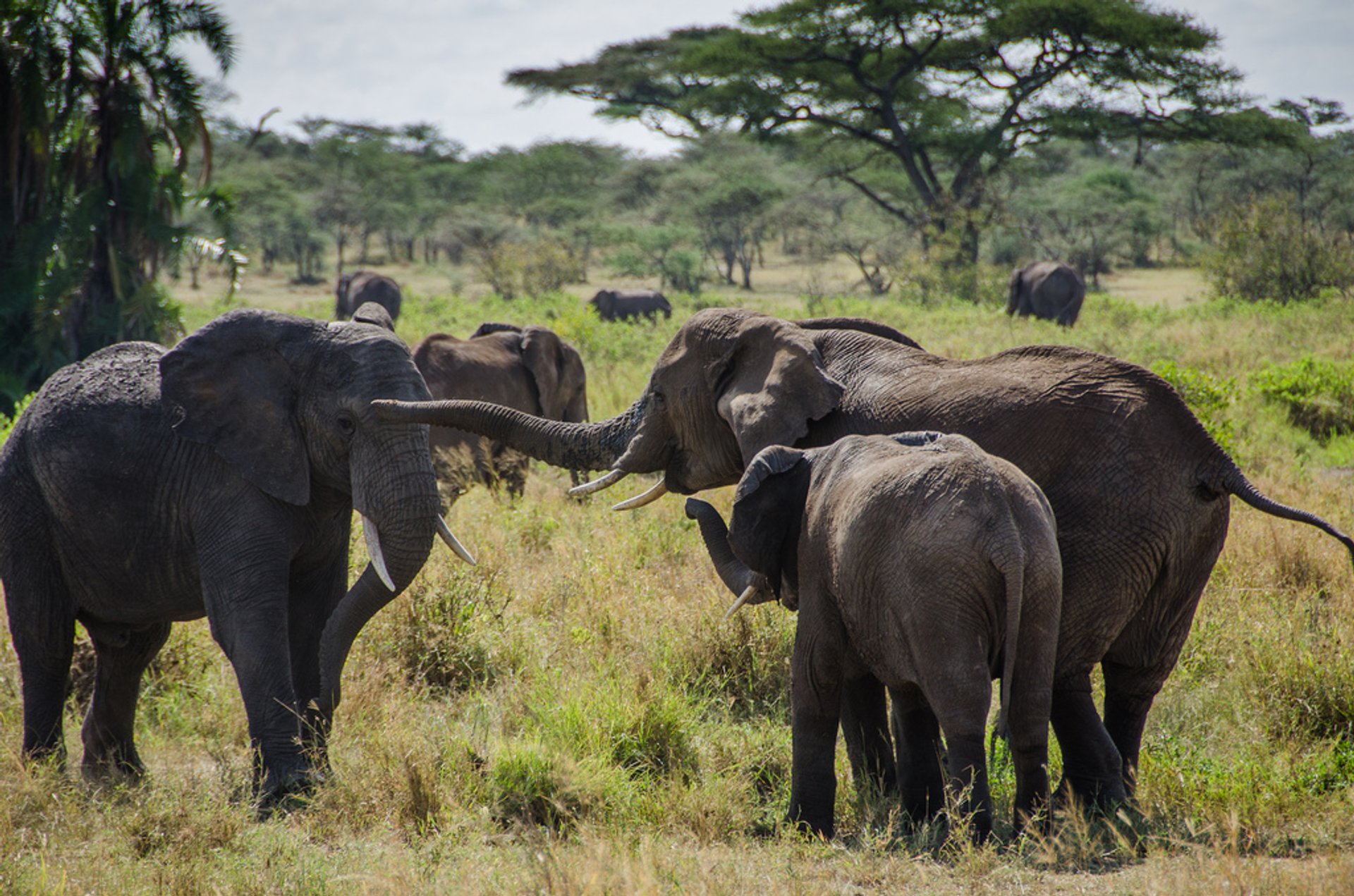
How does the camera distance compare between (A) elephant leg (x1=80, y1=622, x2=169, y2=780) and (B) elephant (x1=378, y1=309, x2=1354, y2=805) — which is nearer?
(B) elephant (x1=378, y1=309, x2=1354, y2=805)

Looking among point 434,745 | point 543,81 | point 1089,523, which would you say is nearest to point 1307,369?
point 1089,523

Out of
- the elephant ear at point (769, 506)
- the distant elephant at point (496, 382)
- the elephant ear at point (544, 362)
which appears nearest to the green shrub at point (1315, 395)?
the distant elephant at point (496, 382)

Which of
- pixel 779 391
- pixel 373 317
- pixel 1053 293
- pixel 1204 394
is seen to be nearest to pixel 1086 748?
pixel 779 391

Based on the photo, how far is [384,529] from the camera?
4445 millimetres

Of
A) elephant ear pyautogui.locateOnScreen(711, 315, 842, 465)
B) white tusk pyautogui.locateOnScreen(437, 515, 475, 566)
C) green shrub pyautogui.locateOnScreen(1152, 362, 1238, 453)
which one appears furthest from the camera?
green shrub pyautogui.locateOnScreen(1152, 362, 1238, 453)

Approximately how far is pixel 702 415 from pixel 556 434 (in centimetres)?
64

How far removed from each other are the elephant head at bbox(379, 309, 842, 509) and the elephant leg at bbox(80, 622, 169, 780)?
5.45 feet

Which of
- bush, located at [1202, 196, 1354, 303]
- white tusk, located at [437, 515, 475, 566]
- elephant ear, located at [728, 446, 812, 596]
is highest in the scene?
bush, located at [1202, 196, 1354, 303]

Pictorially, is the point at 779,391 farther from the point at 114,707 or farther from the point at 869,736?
the point at 114,707

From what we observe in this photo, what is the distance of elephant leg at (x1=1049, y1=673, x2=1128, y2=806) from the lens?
409 cm

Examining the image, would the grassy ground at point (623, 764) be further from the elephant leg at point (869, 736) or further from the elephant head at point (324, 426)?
the elephant head at point (324, 426)

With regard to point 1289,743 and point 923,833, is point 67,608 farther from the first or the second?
point 1289,743

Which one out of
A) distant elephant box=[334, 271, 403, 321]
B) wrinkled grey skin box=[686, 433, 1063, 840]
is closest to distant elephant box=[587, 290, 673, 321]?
distant elephant box=[334, 271, 403, 321]

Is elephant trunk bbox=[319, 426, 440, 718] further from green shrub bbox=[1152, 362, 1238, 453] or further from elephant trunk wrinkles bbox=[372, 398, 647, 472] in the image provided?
green shrub bbox=[1152, 362, 1238, 453]
